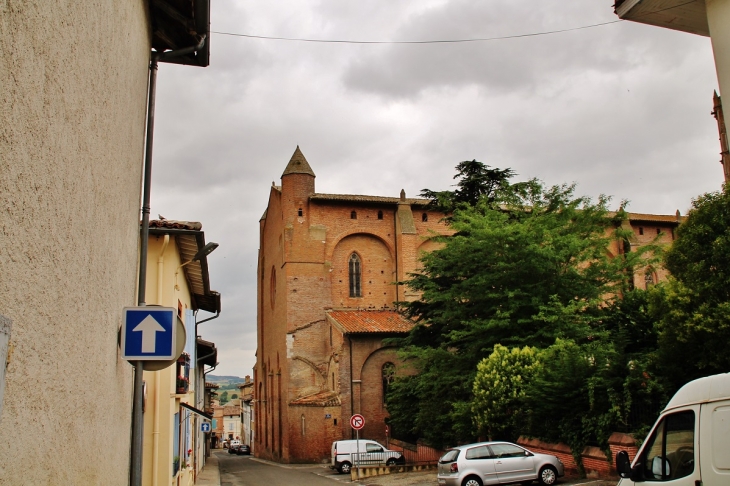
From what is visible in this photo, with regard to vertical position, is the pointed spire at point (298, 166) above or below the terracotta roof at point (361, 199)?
above

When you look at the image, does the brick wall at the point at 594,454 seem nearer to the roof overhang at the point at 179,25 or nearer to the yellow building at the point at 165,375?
the yellow building at the point at 165,375

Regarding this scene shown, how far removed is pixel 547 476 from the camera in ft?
55.6

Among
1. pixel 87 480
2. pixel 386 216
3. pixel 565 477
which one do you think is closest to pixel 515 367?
pixel 565 477

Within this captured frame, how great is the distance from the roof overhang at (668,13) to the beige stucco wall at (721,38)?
783 millimetres

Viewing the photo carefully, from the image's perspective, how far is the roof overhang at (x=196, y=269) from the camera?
12976 millimetres

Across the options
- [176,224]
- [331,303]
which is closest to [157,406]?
[176,224]

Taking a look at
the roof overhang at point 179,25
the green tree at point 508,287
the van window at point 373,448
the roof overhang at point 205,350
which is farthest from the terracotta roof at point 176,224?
the van window at point 373,448

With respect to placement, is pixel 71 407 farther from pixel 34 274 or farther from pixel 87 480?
pixel 34 274

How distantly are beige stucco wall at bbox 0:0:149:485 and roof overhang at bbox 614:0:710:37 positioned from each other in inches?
611

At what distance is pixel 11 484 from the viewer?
3.02 m

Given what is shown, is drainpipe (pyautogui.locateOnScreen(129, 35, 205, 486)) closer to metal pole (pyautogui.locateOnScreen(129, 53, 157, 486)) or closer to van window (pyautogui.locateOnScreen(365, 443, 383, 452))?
metal pole (pyautogui.locateOnScreen(129, 53, 157, 486))

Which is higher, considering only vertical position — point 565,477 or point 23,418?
point 23,418

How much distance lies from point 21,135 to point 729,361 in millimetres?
14313

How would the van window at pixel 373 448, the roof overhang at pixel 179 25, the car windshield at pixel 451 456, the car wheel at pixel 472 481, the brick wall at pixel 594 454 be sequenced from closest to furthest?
the roof overhang at pixel 179 25, the brick wall at pixel 594 454, the car wheel at pixel 472 481, the car windshield at pixel 451 456, the van window at pixel 373 448
